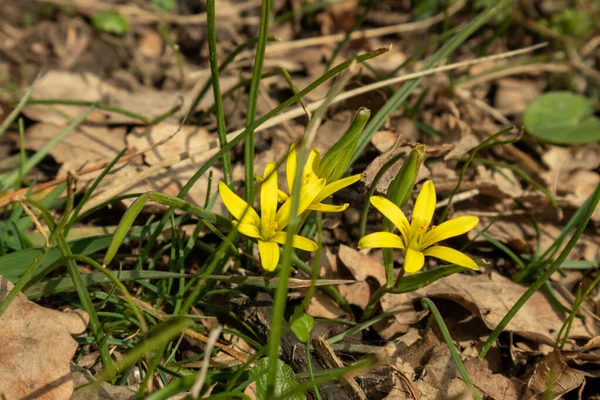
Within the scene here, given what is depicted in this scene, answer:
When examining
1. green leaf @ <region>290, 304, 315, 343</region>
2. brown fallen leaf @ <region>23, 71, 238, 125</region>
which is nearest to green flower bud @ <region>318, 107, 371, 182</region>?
green leaf @ <region>290, 304, 315, 343</region>

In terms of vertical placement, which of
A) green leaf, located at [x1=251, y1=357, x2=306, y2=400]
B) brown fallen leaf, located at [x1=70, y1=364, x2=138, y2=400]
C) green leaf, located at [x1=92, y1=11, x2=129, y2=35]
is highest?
green leaf, located at [x1=92, y1=11, x2=129, y2=35]

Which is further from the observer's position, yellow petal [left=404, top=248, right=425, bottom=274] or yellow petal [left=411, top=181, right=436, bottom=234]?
yellow petal [left=411, top=181, right=436, bottom=234]

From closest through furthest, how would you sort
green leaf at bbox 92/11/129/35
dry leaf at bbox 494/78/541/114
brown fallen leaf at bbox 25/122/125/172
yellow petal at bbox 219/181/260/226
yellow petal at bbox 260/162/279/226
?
1. yellow petal at bbox 219/181/260/226
2. yellow petal at bbox 260/162/279/226
3. brown fallen leaf at bbox 25/122/125/172
4. dry leaf at bbox 494/78/541/114
5. green leaf at bbox 92/11/129/35

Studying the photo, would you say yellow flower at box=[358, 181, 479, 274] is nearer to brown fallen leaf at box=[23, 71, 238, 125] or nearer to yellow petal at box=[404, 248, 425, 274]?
yellow petal at box=[404, 248, 425, 274]

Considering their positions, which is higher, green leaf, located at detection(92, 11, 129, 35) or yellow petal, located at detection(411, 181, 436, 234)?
green leaf, located at detection(92, 11, 129, 35)

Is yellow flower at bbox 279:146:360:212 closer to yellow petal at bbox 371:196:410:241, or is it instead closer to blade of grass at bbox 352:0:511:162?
yellow petal at bbox 371:196:410:241

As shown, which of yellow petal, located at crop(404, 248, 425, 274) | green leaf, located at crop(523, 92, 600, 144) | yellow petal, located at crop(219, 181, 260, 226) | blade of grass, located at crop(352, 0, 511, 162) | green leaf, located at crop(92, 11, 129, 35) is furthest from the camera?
green leaf, located at crop(92, 11, 129, 35)
